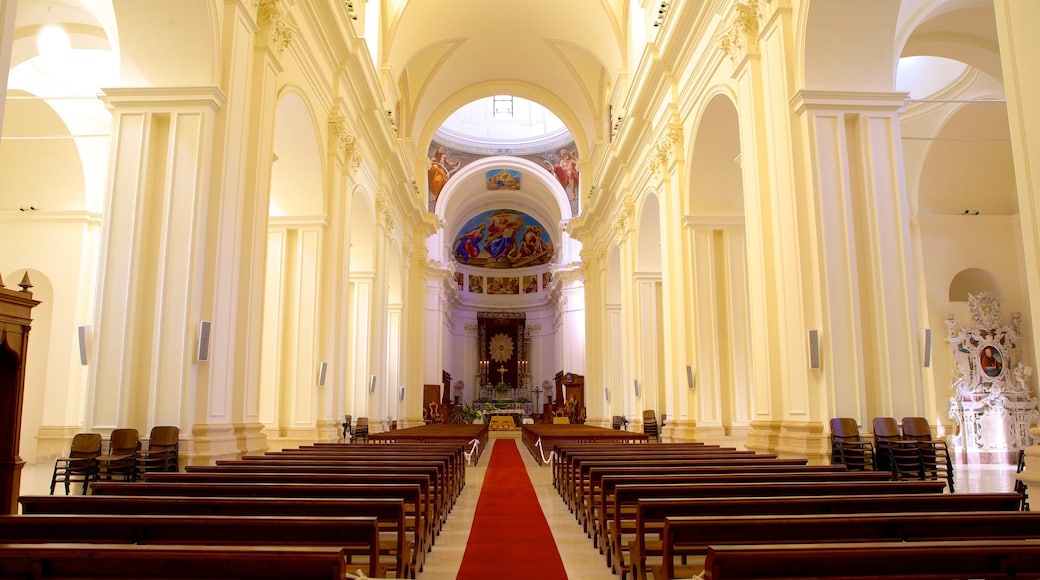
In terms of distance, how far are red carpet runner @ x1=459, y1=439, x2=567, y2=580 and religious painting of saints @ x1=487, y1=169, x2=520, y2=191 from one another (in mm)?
23594

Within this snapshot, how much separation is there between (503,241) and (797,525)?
116 feet

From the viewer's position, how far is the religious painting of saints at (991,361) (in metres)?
12.8

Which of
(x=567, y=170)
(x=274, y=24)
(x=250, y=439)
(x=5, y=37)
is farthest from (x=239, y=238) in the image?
(x=567, y=170)

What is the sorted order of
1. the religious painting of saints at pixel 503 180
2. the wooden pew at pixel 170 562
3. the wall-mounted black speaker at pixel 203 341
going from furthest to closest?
1. the religious painting of saints at pixel 503 180
2. the wall-mounted black speaker at pixel 203 341
3. the wooden pew at pixel 170 562

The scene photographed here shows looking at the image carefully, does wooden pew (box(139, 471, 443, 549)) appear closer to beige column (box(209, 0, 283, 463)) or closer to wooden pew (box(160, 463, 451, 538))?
wooden pew (box(160, 463, 451, 538))

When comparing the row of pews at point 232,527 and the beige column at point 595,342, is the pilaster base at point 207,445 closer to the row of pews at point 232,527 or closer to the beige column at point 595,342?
the row of pews at point 232,527

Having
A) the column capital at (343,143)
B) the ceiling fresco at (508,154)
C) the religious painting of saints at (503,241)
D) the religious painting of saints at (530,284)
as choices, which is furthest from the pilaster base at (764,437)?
the religious painting of saints at (530,284)

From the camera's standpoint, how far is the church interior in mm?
7355

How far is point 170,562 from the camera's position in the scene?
246 cm

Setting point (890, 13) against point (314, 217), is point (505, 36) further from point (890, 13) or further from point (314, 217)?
point (890, 13)

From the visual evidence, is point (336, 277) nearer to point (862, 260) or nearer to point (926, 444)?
point (862, 260)

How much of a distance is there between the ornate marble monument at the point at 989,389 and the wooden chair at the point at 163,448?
11600mm

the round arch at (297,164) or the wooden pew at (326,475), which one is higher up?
the round arch at (297,164)

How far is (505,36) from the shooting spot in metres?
20.5
